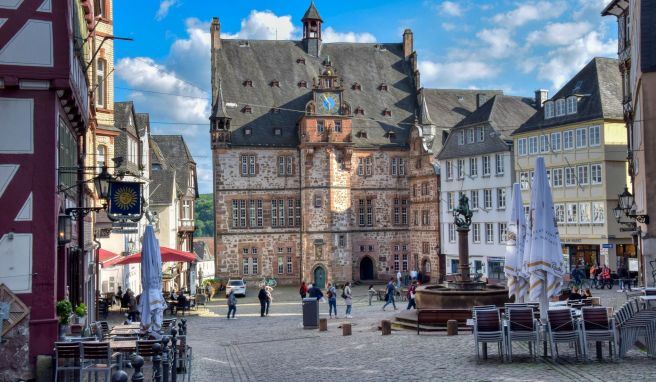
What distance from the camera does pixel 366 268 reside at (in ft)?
214

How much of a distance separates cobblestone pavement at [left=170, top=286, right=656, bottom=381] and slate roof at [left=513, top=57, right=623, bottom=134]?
60.1ft

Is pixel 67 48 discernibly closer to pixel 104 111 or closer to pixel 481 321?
pixel 481 321

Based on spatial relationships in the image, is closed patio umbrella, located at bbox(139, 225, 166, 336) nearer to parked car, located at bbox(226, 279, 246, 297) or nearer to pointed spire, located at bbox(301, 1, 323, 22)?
parked car, located at bbox(226, 279, 246, 297)

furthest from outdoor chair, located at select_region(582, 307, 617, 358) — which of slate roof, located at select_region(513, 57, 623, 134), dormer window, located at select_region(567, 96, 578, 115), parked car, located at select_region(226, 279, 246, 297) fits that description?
parked car, located at select_region(226, 279, 246, 297)

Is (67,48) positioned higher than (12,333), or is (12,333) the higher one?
(67,48)

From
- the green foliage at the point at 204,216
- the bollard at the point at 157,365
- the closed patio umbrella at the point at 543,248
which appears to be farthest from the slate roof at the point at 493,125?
the green foliage at the point at 204,216

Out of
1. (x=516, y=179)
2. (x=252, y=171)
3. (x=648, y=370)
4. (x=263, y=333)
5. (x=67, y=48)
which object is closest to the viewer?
(x=648, y=370)

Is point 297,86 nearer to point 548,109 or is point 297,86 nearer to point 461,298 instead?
point 548,109

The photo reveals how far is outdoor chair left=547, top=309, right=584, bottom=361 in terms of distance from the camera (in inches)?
611

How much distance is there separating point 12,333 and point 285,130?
48.7 m

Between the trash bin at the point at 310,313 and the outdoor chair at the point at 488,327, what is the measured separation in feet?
43.0

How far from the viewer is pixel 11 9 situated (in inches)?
592

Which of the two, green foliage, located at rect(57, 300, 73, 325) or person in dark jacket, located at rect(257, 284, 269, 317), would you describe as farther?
person in dark jacket, located at rect(257, 284, 269, 317)

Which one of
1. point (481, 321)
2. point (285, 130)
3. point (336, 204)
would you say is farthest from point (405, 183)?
point (481, 321)
